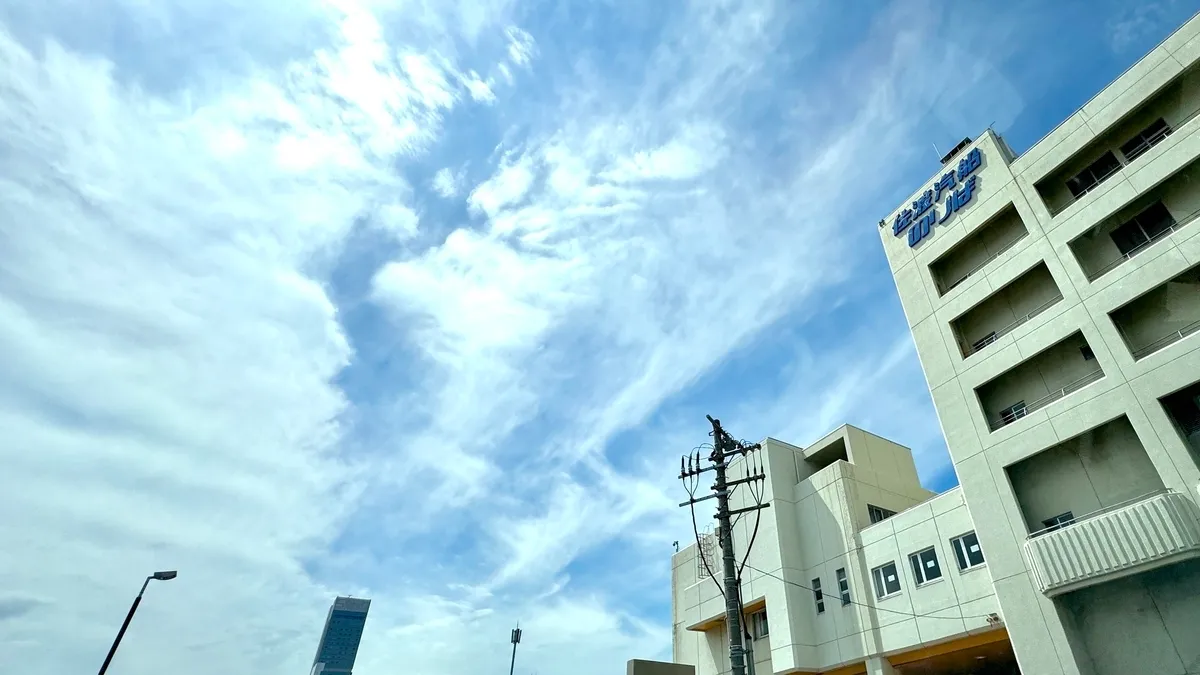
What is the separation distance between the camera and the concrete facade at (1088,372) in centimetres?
1708

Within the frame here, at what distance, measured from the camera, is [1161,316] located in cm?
1923

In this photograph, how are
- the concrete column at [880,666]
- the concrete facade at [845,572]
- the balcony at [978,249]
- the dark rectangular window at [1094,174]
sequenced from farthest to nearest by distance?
1. the balcony at [978,249]
2. the concrete column at [880,666]
3. the concrete facade at [845,572]
4. the dark rectangular window at [1094,174]

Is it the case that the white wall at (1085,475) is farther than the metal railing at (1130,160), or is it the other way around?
the metal railing at (1130,160)

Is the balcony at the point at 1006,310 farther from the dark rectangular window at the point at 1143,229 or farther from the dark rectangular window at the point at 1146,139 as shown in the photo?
the dark rectangular window at the point at 1146,139

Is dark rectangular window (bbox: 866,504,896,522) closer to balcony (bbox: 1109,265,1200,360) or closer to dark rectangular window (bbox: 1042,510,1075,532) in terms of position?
dark rectangular window (bbox: 1042,510,1075,532)

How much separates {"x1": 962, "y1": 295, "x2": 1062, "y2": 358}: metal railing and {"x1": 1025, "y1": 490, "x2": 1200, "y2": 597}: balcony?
7649mm

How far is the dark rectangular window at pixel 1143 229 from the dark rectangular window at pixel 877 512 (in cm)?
1536

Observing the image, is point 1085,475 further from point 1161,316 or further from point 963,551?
point 963,551

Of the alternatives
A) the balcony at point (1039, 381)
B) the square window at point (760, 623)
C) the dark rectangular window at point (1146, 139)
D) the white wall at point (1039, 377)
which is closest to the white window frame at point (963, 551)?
the balcony at point (1039, 381)

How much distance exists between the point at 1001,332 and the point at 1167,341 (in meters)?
5.75

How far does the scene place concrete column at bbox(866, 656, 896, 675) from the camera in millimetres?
24828

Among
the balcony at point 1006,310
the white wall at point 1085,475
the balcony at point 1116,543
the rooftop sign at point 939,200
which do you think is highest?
the rooftop sign at point 939,200

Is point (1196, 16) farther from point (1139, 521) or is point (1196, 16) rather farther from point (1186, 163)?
point (1139, 521)

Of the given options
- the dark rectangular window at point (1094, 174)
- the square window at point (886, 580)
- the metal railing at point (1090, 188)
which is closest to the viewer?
the metal railing at point (1090, 188)
